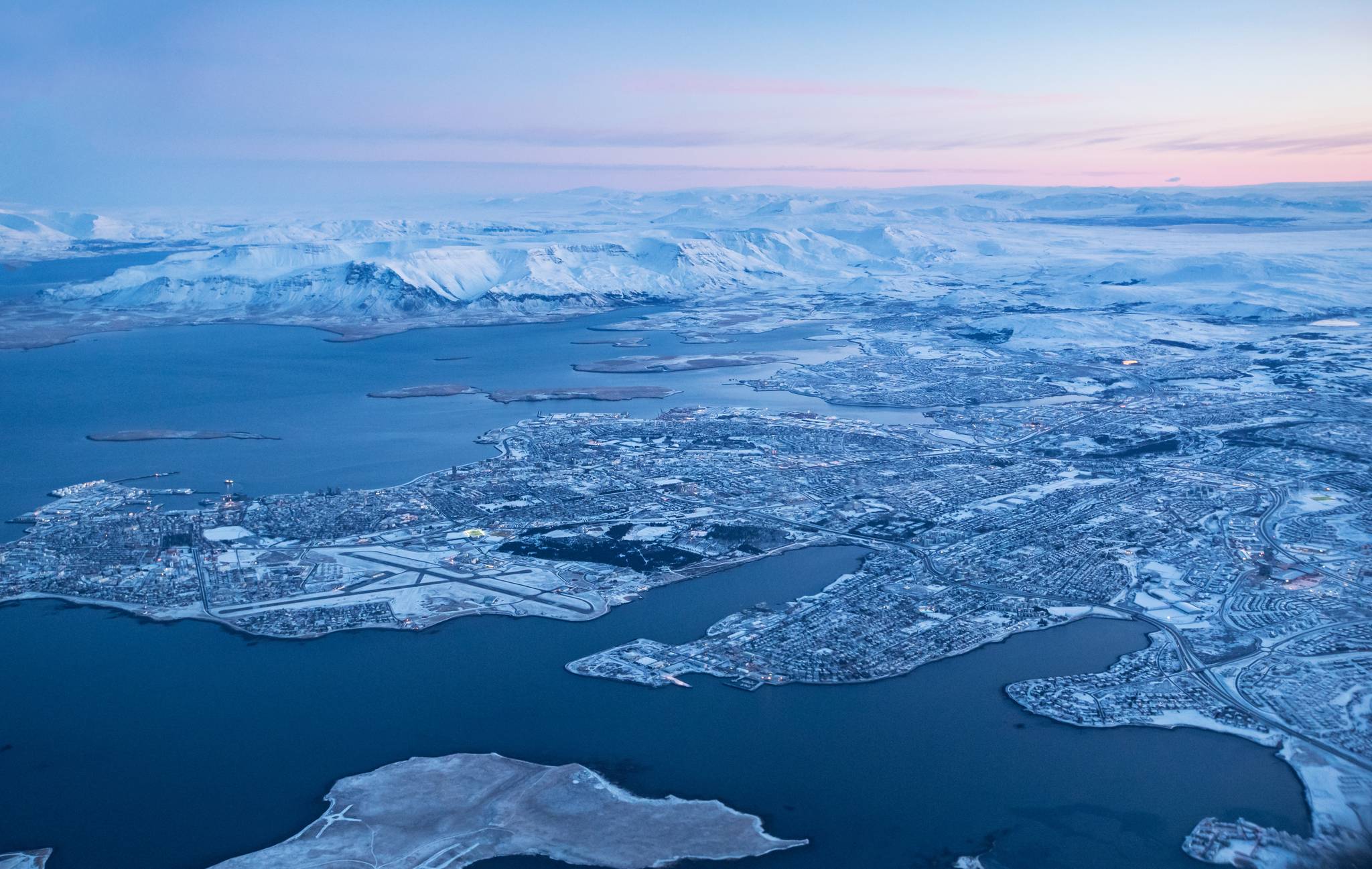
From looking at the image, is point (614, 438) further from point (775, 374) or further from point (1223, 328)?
point (1223, 328)

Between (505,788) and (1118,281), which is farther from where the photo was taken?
(1118,281)

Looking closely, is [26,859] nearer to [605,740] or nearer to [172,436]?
[605,740]

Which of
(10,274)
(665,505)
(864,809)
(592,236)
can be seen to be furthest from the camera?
(592,236)

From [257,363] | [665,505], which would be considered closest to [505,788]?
[665,505]

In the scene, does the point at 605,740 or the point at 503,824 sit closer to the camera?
the point at 503,824

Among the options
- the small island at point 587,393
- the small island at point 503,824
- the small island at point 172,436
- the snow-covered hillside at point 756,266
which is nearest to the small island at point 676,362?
the small island at point 587,393

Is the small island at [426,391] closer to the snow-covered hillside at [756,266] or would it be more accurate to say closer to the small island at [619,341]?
the small island at [619,341]

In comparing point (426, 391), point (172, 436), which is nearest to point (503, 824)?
point (172, 436)
